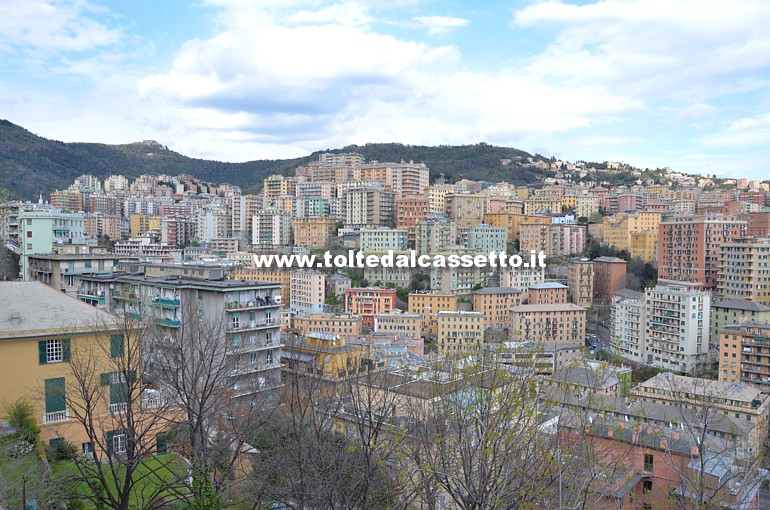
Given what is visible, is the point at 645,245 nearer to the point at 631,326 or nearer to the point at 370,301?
the point at 631,326

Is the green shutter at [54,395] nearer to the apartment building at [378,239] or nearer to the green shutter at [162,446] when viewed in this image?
the green shutter at [162,446]

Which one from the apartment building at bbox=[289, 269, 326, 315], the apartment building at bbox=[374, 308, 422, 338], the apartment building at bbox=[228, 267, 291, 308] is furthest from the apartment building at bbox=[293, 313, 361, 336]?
the apartment building at bbox=[228, 267, 291, 308]

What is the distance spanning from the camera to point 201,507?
7566 millimetres

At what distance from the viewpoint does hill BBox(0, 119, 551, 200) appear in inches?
3196

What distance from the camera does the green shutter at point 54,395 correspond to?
9875 mm

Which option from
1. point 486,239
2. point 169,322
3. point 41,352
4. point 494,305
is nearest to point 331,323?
point 494,305

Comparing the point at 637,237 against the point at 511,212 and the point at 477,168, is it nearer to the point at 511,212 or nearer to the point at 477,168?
the point at 511,212

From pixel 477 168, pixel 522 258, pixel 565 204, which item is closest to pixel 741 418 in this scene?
pixel 522 258

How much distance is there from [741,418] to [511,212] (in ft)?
141

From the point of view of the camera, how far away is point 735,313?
36781 mm

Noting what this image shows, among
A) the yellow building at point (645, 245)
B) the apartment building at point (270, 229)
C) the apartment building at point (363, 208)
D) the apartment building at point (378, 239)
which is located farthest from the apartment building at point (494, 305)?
the apartment building at point (270, 229)

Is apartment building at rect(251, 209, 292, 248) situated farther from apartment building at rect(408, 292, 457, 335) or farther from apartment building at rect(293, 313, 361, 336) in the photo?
apartment building at rect(293, 313, 361, 336)

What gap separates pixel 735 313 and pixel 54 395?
38459mm

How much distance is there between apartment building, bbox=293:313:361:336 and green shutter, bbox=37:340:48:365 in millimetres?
27398
